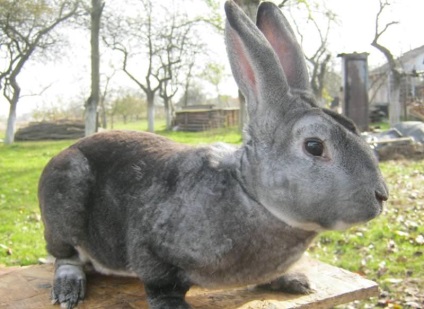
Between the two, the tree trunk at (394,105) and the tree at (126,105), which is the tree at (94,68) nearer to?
the tree trunk at (394,105)

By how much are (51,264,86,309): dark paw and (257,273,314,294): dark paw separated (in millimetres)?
971

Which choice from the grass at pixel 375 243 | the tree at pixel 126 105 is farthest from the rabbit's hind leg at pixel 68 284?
the tree at pixel 126 105

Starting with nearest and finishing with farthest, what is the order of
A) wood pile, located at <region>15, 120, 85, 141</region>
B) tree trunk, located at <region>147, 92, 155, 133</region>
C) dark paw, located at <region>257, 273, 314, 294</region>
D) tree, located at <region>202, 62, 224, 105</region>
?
dark paw, located at <region>257, 273, 314, 294</region>
wood pile, located at <region>15, 120, 85, 141</region>
tree trunk, located at <region>147, 92, 155, 133</region>
tree, located at <region>202, 62, 224, 105</region>

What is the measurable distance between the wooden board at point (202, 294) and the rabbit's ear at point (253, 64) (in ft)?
3.46

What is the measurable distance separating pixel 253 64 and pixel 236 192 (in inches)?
20.7

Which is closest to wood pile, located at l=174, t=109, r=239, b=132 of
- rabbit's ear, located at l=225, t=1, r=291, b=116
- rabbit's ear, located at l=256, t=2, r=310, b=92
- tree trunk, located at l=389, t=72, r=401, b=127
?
tree trunk, located at l=389, t=72, r=401, b=127

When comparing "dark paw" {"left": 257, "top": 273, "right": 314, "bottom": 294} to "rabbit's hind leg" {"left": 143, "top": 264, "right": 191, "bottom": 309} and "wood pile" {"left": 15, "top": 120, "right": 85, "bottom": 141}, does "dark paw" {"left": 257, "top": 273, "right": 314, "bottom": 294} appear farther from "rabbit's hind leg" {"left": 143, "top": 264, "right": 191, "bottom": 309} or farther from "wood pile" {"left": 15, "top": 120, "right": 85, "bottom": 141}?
"wood pile" {"left": 15, "top": 120, "right": 85, "bottom": 141}

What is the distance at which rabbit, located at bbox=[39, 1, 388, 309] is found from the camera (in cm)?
182

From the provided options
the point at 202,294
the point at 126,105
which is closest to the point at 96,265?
the point at 202,294

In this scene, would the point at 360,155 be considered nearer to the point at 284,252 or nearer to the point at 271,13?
the point at 284,252

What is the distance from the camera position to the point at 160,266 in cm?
219

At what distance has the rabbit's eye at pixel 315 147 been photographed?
6.03ft

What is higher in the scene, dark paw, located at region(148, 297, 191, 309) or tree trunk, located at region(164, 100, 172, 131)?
tree trunk, located at region(164, 100, 172, 131)

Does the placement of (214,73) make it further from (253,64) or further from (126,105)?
(253,64)
